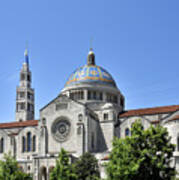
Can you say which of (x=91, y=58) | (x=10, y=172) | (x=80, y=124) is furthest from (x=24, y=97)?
(x=10, y=172)

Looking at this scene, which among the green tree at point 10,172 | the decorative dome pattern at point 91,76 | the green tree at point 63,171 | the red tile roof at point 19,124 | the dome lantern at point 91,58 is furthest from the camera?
the dome lantern at point 91,58

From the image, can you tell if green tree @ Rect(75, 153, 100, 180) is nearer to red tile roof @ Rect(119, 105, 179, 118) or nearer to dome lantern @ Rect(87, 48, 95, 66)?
red tile roof @ Rect(119, 105, 179, 118)

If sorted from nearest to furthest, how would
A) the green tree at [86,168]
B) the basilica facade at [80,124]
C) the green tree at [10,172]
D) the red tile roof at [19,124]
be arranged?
the green tree at [10,172]
the green tree at [86,168]
the basilica facade at [80,124]
the red tile roof at [19,124]

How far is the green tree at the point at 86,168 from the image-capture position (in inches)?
2290

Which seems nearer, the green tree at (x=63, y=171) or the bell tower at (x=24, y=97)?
the green tree at (x=63, y=171)

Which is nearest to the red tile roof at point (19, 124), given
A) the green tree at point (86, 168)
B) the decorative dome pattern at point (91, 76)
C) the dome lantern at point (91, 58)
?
the decorative dome pattern at point (91, 76)

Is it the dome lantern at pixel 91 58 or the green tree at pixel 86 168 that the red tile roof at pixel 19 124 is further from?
the green tree at pixel 86 168

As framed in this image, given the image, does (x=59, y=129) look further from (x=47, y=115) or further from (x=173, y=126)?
(x=173, y=126)

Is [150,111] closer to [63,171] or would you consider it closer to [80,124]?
[80,124]

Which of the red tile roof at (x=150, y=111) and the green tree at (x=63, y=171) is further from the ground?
the red tile roof at (x=150, y=111)

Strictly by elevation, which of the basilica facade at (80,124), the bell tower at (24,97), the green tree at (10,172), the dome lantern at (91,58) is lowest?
the green tree at (10,172)

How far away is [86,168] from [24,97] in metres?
51.7

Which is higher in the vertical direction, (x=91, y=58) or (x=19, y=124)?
(x=91, y=58)

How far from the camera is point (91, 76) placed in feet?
275
